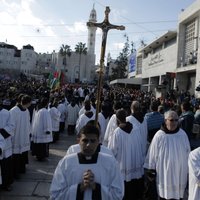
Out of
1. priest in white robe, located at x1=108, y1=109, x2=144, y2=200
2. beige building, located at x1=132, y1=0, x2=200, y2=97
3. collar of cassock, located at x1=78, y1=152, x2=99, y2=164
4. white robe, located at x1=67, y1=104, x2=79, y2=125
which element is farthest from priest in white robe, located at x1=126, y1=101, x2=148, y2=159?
beige building, located at x1=132, y1=0, x2=200, y2=97

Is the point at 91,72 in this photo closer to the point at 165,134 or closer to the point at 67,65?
the point at 67,65

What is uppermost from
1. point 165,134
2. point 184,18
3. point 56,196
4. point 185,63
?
point 184,18

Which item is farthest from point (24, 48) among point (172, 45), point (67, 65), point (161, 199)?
point (161, 199)

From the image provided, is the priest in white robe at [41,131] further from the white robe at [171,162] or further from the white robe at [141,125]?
the white robe at [171,162]

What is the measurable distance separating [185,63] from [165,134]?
28.3 metres

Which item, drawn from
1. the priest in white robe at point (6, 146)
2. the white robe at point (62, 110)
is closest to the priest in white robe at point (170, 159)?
the priest in white robe at point (6, 146)

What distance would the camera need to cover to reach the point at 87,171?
3709 millimetres

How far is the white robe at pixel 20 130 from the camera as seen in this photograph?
8.89 metres

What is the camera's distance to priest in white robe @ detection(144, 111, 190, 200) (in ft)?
19.9

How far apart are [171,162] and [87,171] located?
266 centimetres

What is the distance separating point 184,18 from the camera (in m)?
33.4

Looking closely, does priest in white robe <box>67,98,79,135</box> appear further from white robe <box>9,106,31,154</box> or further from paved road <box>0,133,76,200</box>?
white robe <box>9,106,31,154</box>

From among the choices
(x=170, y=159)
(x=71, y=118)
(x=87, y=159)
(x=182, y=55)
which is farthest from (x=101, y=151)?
(x=182, y=55)

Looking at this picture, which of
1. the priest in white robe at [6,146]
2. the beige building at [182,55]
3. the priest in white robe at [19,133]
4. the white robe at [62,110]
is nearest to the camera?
the priest in white robe at [6,146]
